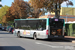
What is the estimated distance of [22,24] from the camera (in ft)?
71.9

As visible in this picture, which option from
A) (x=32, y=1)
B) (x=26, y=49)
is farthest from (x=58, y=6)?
(x=26, y=49)

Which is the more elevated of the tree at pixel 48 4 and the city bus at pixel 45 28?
the tree at pixel 48 4

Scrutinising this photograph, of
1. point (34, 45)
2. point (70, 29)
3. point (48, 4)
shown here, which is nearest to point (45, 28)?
point (34, 45)

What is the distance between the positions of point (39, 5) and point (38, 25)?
4.65m

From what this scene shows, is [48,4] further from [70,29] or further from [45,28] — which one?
[45,28]

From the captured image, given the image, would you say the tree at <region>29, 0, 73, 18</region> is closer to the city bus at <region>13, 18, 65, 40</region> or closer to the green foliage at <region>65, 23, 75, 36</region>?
the green foliage at <region>65, 23, 75, 36</region>

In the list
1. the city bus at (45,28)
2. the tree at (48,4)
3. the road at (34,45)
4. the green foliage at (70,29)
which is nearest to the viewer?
the road at (34,45)

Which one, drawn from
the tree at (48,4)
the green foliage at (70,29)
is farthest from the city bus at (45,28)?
the green foliage at (70,29)

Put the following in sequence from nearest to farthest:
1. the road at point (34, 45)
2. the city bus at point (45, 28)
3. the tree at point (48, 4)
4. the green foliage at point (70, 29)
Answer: the road at point (34, 45), the city bus at point (45, 28), the tree at point (48, 4), the green foliage at point (70, 29)

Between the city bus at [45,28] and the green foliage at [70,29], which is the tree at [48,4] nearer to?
the green foliage at [70,29]

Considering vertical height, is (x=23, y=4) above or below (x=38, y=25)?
above

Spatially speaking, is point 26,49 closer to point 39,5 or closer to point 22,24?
point 22,24

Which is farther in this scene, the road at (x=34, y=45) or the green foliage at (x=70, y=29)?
the green foliage at (x=70, y=29)

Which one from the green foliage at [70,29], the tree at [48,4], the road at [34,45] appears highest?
the tree at [48,4]
